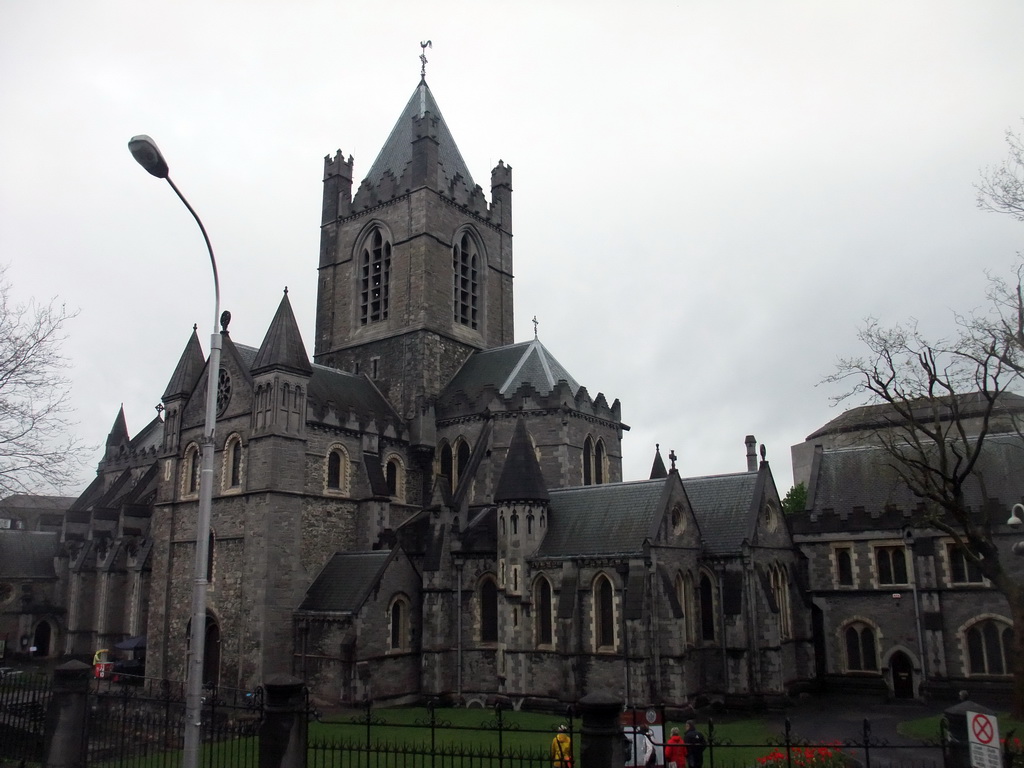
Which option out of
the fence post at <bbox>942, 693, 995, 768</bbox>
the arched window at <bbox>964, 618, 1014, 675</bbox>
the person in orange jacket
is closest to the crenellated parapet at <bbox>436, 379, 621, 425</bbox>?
the arched window at <bbox>964, 618, 1014, 675</bbox>

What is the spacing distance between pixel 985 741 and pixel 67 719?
1631cm

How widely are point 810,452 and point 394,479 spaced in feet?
151

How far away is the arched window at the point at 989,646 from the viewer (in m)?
30.8

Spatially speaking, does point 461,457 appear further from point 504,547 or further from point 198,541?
point 198,541

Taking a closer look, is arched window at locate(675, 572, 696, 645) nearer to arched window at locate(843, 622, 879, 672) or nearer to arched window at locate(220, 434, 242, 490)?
arched window at locate(843, 622, 879, 672)

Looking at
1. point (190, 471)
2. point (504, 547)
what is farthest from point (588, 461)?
point (190, 471)

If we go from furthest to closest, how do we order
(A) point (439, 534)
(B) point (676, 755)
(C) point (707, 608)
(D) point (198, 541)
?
1. (A) point (439, 534)
2. (C) point (707, 608)
3. (B) point (676, 755)
4. (D) point (198, 541)

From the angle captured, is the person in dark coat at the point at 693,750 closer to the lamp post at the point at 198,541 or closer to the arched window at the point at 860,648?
the lamp post at the point at 198,541

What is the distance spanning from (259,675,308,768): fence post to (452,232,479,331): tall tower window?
30.9 m

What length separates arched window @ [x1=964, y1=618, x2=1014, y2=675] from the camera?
30.8 metres

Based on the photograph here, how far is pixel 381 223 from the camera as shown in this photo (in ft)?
145

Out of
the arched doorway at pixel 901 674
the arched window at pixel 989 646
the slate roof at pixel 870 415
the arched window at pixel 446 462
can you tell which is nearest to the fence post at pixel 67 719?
the arched window at pixel 446 462

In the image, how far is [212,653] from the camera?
1304 inches

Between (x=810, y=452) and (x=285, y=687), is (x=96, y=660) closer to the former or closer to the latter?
(x=285, y=687)
